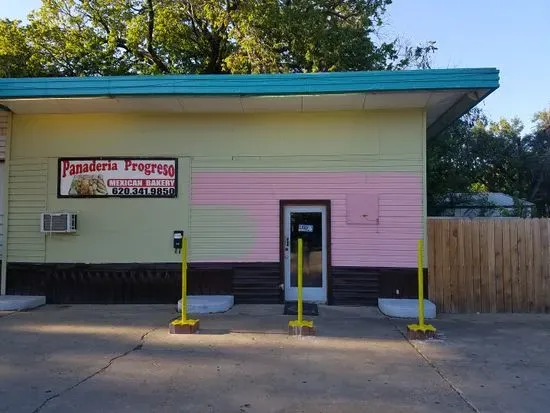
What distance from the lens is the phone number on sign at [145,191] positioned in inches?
429

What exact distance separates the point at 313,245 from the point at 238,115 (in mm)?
3066

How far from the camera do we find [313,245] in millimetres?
10938

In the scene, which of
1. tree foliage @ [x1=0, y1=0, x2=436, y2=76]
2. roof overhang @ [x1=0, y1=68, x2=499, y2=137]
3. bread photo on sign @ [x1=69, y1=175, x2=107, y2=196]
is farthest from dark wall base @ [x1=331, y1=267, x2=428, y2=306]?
tree foliage @ [x1=0, y1=0, x2=436, y2=76]

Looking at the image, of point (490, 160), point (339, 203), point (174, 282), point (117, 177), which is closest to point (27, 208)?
point (117, 177)

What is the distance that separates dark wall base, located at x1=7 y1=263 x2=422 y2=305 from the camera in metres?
10.6

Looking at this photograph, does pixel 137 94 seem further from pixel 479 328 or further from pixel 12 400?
pixel 479 328

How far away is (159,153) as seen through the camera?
10914 mm

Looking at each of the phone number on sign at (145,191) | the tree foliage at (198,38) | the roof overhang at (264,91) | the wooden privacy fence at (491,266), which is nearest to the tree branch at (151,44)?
the tree foliage at (198,38)

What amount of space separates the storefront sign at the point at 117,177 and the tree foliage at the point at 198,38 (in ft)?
32.5

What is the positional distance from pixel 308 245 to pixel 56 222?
5090mm

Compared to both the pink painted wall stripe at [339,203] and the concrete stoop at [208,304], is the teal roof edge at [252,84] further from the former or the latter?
the concrete stoop at [208,304]

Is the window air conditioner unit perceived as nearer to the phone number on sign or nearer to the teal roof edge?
the phone number on sign

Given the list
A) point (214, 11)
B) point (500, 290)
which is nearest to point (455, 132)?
point (214, 11)

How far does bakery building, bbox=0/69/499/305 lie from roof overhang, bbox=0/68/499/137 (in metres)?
0.14
